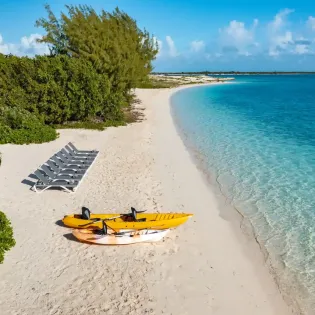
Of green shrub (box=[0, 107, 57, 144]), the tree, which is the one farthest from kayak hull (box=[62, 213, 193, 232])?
the tree

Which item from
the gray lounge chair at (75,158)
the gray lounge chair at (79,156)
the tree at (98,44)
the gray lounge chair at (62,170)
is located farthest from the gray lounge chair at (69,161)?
the tree at (98,44)

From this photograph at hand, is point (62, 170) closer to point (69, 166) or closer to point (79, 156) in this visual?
point (69, 166)

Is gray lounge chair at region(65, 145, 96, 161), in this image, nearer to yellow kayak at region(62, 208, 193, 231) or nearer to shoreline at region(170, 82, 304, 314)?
shoreline at region(170, 82, 304, 314)

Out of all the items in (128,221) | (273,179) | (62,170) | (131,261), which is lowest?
(273,179)

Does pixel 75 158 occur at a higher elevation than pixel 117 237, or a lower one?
lower

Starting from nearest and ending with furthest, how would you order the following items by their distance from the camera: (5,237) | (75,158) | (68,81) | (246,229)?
1. (5,237)
2. (246,229)
3. (75,158)
4. (68,81)

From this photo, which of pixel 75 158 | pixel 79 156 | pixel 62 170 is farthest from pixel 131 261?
pixel 79 156

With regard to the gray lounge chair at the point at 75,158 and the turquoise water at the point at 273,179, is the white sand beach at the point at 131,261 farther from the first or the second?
the gray lounge chair at the point at 75,158

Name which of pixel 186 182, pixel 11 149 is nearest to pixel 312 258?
pixel 186 182
